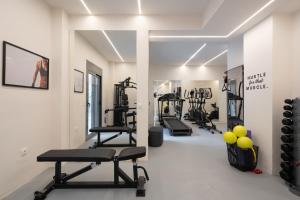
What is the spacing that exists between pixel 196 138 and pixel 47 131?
4.54 metres

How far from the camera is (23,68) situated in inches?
112

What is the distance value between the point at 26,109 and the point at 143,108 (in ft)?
6.90

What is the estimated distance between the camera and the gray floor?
101 inches

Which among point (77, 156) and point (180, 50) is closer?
point (77, 156)

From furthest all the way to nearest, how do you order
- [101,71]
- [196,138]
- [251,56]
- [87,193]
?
1. [101,71]
2. [196,138]
3. [251,56]
4. [87,193]

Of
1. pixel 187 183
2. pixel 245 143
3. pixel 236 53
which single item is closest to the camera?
pixel 187 183

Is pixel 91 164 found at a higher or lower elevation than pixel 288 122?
lower

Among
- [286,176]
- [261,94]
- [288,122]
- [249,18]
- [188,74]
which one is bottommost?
[286,176]

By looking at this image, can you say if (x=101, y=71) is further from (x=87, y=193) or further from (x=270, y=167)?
(x=270, y=167)

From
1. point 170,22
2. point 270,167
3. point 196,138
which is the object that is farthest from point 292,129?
point 196,138

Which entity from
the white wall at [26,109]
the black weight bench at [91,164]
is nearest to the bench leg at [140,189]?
the black weight bench at [91,164]

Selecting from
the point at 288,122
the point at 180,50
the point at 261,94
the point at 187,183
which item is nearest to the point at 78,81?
the point at 187,183

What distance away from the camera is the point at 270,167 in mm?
3283

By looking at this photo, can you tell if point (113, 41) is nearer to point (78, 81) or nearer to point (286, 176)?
point (78, 81)
